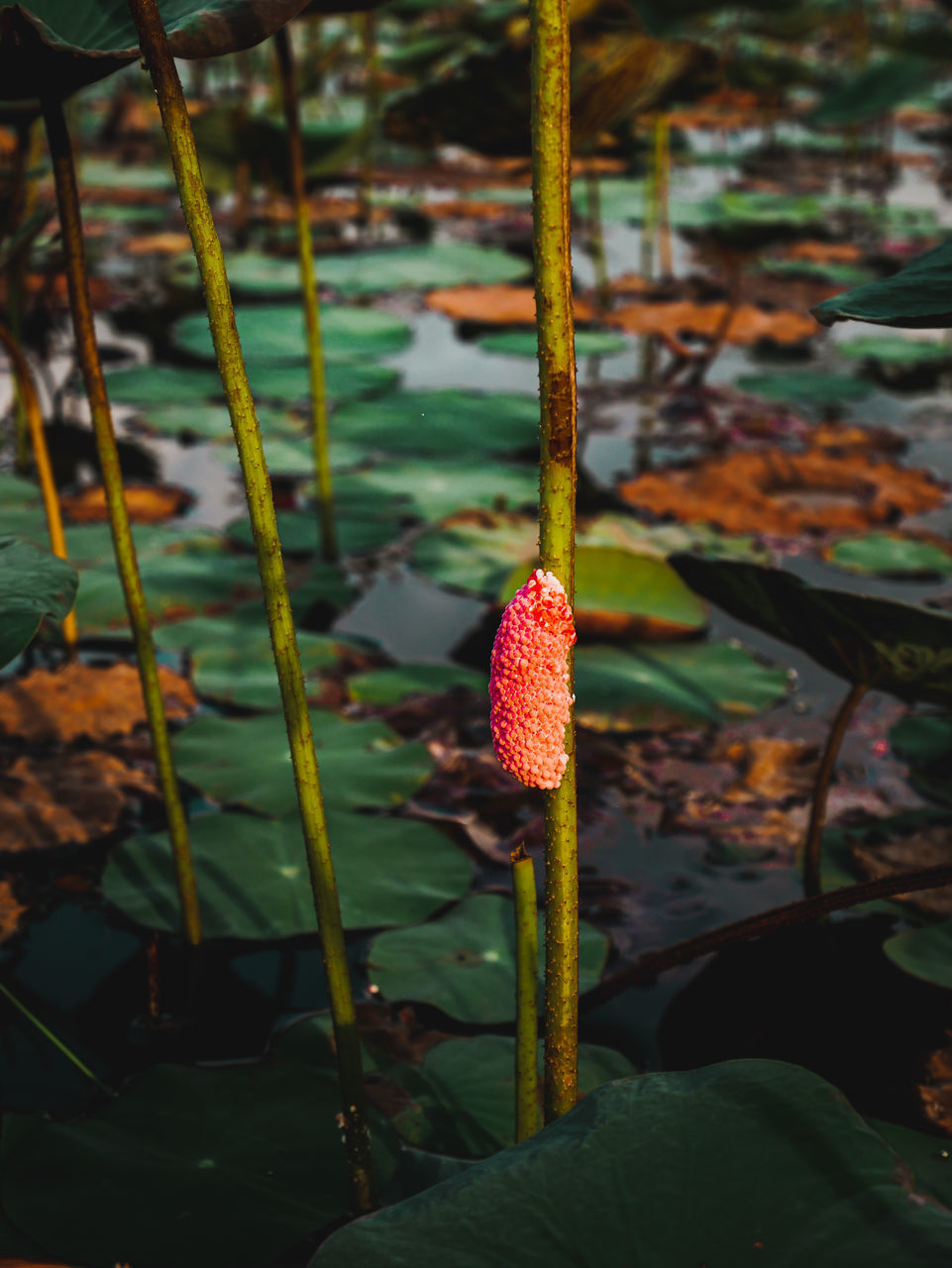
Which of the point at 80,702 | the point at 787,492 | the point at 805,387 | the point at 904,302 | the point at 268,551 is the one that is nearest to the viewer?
the point at 268,551

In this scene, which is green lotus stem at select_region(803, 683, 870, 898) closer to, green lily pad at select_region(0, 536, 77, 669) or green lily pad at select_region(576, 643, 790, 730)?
green lily pad at select_region(576, 643, 790, 730)

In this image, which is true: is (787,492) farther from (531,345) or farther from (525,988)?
(525,988)

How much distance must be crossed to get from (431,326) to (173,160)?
3.76 m

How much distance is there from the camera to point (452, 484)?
9.62ft

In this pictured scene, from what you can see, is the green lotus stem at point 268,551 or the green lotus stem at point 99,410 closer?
the green lotus stem at point 268,551

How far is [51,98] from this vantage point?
103 centimetres

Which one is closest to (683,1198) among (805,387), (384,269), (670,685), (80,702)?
(670,685)

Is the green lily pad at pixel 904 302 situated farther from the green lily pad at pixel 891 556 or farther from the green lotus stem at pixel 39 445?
the green lily pad at pixel 891 556

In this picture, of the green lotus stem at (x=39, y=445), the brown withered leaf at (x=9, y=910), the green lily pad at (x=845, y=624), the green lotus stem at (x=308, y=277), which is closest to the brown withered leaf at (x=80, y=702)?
the green lotus stem at (x=39, y=445)

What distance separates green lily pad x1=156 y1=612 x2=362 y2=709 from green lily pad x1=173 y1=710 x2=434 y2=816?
0.23ft

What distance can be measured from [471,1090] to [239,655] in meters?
1.14

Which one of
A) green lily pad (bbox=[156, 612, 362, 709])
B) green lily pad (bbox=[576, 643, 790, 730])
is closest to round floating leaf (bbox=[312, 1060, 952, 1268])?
green lily pad (bbox=[576, 643, 790, 730])

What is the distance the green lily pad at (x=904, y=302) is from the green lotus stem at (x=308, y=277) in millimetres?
1190

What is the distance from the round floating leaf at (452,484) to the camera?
2818 mm
